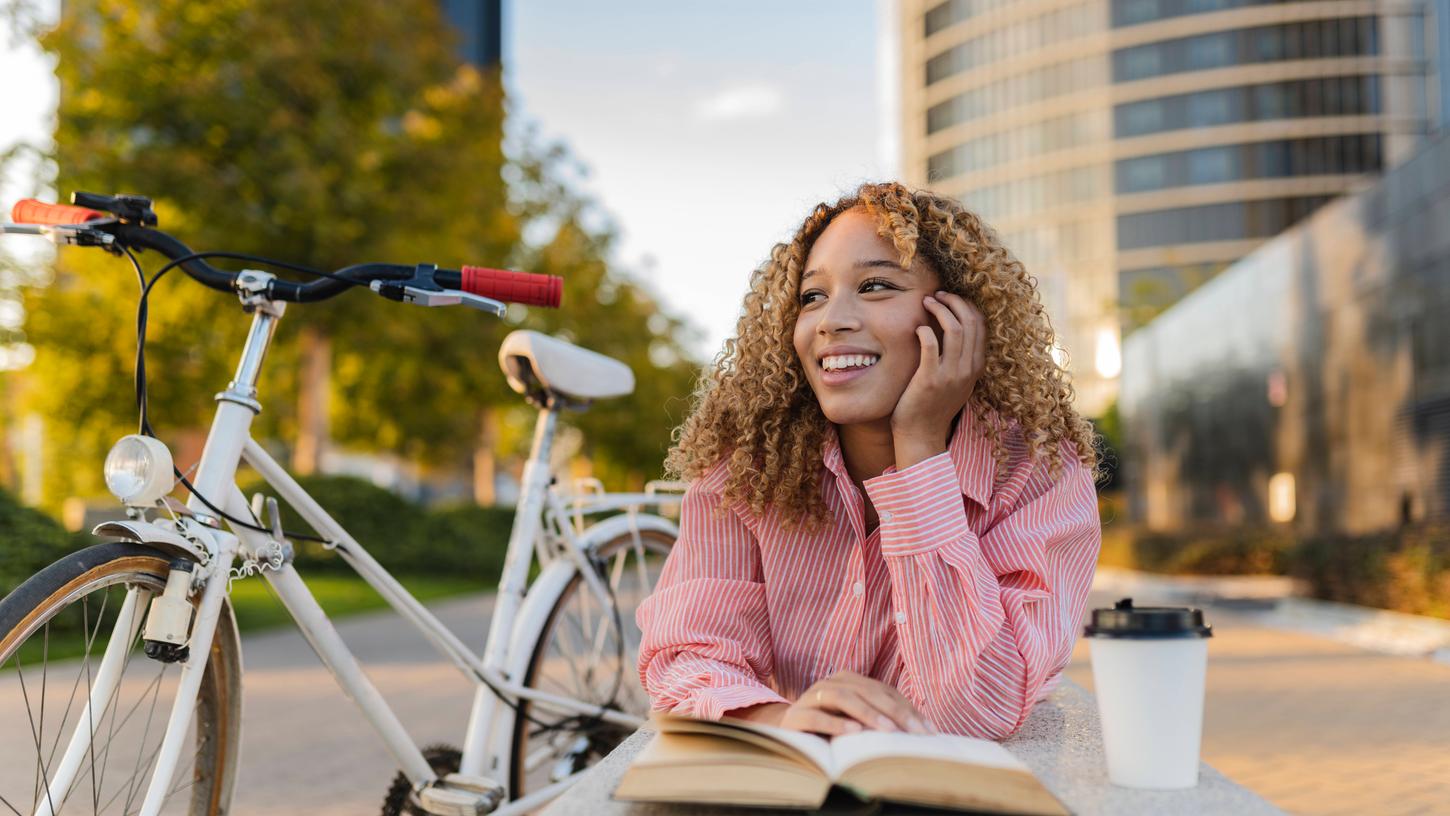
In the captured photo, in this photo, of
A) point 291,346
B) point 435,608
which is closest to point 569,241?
point 291,346

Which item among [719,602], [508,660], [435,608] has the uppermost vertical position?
[719,602]

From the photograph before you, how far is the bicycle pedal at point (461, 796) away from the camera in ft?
9.09

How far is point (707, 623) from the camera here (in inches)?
78.5

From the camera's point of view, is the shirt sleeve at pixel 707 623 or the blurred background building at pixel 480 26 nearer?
the shirt sleeve at pixel 707 623

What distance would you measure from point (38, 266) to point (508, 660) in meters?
18.7

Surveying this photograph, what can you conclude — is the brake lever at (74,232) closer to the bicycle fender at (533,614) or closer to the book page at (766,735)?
the bicycle fender at (533,614)

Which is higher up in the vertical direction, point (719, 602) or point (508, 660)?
point (719, 602)

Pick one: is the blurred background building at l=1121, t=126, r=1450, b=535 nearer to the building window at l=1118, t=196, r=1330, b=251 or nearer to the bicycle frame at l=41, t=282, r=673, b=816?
the bicycle frame at l=41, t=282, r=673, b=816

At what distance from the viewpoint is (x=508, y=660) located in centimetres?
316

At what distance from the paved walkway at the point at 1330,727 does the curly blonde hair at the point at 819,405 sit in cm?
305

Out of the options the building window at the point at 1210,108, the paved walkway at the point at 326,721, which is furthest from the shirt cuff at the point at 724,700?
the building window at the point at 1210,108

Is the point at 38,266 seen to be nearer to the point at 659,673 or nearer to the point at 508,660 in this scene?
the point at 508,660

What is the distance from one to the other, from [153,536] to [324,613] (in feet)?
2.31

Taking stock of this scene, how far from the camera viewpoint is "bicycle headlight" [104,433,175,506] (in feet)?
6.51
